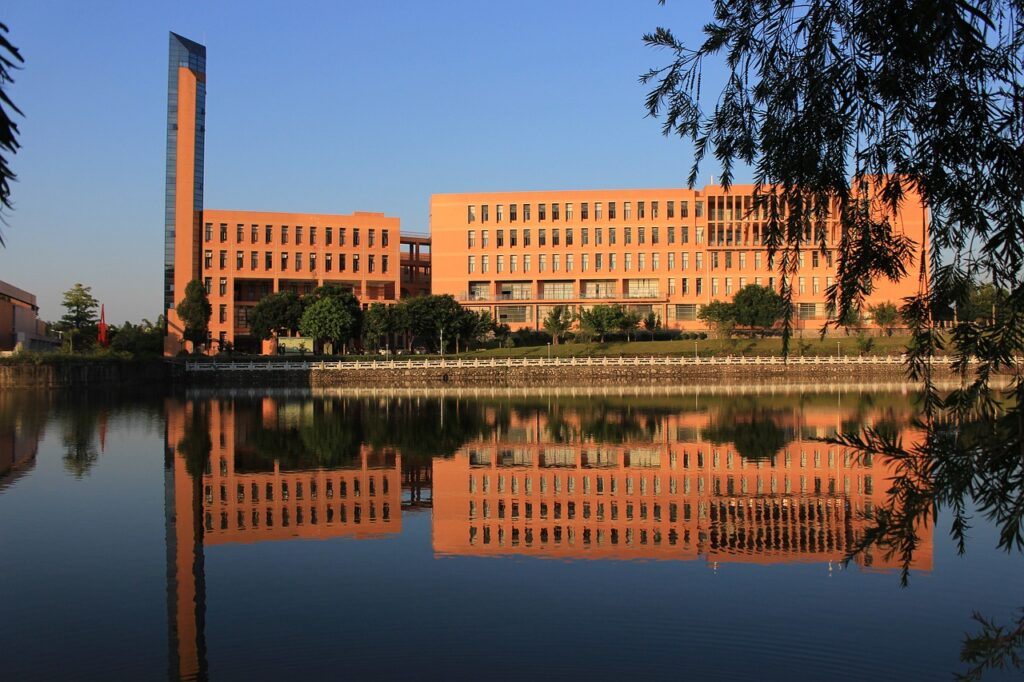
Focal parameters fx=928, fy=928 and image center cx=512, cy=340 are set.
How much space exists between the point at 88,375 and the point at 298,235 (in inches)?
1249

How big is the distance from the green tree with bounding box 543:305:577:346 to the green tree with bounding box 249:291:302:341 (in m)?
22.2

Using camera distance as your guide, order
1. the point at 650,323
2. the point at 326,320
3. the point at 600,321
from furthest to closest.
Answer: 1. the point at 650,323
2. the point at 600,321
3. the point at 326,320

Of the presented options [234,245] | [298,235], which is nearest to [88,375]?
[234,245]

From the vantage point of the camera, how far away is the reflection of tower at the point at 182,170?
293 feet

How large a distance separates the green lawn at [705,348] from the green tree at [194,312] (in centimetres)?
2561

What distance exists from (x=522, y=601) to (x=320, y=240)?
85.6 meters

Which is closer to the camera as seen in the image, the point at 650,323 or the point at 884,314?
the point at 884,314

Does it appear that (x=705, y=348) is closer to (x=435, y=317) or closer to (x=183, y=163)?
(x=435, y=317)

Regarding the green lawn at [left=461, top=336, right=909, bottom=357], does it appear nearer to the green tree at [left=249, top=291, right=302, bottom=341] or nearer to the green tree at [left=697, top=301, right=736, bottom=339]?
the green tree at [left=697, top=301, right=736, bottom=339]

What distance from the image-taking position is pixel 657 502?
17.7 m

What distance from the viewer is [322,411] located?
142 feet

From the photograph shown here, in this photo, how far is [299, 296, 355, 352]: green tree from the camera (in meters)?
78.5

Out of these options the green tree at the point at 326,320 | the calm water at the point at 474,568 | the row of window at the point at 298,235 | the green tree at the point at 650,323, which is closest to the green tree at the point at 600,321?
the green tree at the point at 650,323

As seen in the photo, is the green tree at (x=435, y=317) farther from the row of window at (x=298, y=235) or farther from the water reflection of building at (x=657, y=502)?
the water reflection of building at (x=657, y=502)
